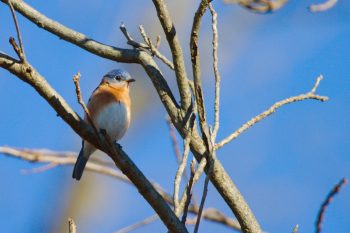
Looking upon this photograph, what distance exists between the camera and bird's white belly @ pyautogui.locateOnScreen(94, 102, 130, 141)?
202 inches

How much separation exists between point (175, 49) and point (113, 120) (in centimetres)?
219

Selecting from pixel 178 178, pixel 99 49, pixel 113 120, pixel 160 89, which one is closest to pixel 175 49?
pixel 160 89

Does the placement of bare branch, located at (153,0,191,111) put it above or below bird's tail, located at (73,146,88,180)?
below

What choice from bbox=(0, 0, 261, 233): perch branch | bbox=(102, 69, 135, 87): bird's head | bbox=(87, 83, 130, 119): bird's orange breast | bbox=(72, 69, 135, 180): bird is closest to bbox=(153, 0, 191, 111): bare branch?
bbox=(0, 0, 261, 233): perch branch

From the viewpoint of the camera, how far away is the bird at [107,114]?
5137mm

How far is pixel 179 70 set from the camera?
3.06m

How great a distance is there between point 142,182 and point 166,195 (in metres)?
1.14

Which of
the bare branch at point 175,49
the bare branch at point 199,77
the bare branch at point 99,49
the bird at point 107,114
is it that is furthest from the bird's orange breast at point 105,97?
the bare branch at point 199,77

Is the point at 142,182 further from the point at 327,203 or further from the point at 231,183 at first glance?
the point at 327,203

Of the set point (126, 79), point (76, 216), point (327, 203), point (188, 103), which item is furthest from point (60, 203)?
point (327, 203)

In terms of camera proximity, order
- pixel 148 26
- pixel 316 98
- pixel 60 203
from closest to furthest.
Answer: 1. pixel 316 98
2. pixel 60 203
3. pixel 148 26

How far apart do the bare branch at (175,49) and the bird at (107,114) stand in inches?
77.8

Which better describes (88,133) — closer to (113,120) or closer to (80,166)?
(113,120)

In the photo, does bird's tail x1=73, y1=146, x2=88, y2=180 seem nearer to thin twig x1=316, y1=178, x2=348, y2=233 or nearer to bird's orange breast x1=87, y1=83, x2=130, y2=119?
bird's orange breast x1=87, y1=83, x2=130, y2=119
